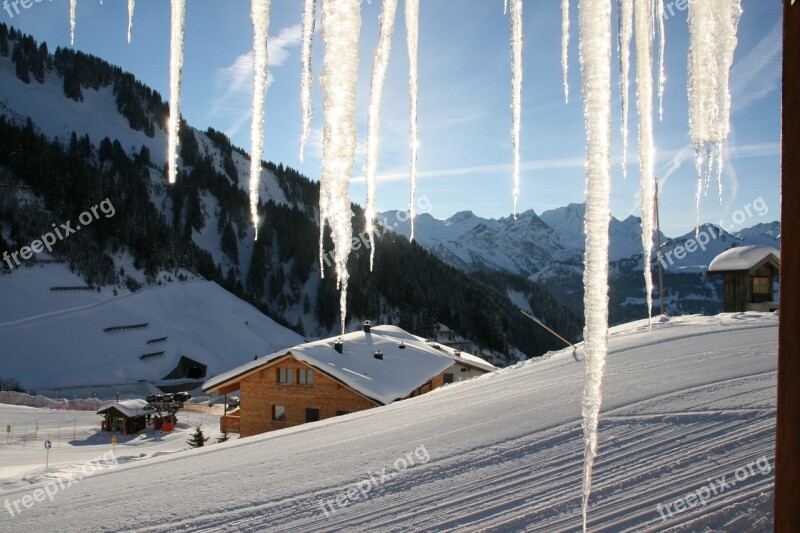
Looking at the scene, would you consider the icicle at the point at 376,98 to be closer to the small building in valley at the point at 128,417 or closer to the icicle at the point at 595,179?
the icicle at the point at 595,179

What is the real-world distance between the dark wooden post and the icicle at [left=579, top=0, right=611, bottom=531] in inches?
27.1

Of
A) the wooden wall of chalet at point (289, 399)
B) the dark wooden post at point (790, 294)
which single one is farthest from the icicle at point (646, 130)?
the wooden wall of chalet at point (289, 399)

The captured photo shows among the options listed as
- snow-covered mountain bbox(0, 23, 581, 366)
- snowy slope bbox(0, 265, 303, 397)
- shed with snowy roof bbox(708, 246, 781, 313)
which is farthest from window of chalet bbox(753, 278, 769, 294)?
snow-covered mountain bbox(0, 23, 581, 366)

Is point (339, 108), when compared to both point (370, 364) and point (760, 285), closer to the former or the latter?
point (760, 285)

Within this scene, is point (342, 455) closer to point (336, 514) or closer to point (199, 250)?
point (336, 514)

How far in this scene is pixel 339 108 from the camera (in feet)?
7.45

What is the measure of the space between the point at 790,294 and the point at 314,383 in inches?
796

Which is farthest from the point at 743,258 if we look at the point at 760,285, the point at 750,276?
the point at 760,285

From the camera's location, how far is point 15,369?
144 ft

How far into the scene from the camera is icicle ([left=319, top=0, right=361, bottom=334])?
7.24 ft

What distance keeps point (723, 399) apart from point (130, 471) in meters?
7.52

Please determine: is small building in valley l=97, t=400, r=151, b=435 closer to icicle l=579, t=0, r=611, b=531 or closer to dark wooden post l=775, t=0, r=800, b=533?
icicle l=579, t=0, r=611, b=531

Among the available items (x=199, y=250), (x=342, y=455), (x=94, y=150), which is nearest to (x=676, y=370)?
(x=342, y=455)

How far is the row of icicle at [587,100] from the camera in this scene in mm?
2078
